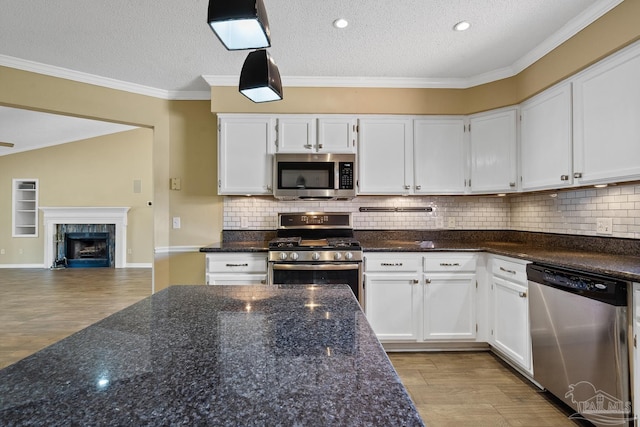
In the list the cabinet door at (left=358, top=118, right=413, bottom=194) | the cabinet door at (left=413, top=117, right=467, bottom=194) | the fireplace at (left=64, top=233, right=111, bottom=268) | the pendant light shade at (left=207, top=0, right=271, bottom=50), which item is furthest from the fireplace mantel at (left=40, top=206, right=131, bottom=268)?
the pendant light shade at (left=207, top=0, right=271, bottom=50)

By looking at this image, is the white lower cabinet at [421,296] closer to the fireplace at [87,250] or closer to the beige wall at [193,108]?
the beige wall at [193,108]

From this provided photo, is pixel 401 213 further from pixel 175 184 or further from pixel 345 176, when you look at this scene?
pixel 175 184

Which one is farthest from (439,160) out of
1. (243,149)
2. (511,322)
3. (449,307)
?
(243,149)

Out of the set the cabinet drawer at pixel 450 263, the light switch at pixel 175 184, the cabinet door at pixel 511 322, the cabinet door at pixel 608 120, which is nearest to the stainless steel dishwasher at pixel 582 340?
the cabinet door at pixel 511 322

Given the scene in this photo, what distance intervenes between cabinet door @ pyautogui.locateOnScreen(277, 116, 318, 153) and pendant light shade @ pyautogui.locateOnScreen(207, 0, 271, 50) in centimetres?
175

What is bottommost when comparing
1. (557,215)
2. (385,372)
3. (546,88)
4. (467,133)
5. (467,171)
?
(385,372)

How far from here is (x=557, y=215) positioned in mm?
2656

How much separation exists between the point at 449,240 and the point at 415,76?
1.70 metres

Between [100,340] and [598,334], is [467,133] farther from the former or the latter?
[100,340]

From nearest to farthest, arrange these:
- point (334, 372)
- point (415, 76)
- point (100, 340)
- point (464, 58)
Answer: point (334, 372) < point (100, 340) < point (464, 58) < point (415, 76)

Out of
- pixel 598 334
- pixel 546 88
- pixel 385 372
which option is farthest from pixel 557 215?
pixel 385 372

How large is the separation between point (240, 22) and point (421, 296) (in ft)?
7.95

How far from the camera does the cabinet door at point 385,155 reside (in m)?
3.02

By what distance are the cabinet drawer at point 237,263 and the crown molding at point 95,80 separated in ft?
5.85
